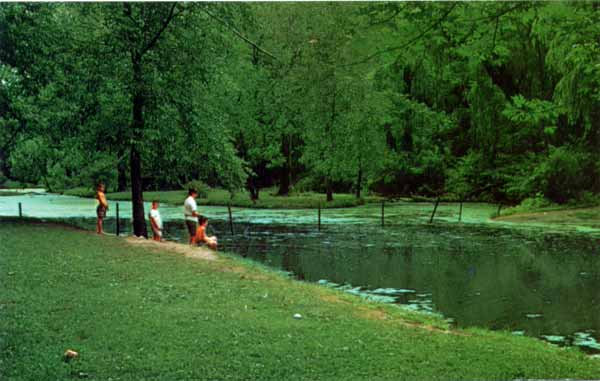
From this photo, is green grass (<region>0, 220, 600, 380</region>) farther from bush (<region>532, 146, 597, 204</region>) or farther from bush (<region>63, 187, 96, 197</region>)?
bush (<region>532, 146, 597, 204</region>)

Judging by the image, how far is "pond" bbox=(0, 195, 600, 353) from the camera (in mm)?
15422

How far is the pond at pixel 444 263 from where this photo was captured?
15422 mm

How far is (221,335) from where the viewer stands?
10312 mm

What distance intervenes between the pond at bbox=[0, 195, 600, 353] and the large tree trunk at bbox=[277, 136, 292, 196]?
56.0 feet

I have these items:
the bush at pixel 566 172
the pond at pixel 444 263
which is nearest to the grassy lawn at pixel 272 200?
the pond at pixel 444 263

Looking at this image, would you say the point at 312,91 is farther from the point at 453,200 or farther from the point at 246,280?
the point at 453,200

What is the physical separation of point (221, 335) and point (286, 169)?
4651cm

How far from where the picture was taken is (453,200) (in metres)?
45.3

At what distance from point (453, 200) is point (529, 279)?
84.1ft

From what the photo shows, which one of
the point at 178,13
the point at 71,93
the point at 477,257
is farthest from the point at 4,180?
the point at 477,257

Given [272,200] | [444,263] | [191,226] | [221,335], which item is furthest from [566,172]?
[221,335]

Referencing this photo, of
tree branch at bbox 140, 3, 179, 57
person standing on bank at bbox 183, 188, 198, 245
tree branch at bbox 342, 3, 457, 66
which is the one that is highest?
tree branch at bbox 140, 3, 179, 57

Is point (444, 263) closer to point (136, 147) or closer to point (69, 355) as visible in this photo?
point (136, 147)

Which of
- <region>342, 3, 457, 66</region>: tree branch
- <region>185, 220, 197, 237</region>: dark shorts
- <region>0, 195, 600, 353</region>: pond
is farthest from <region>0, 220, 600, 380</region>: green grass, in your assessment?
<region>185, 220, 197, 237</region>: dark shorts
